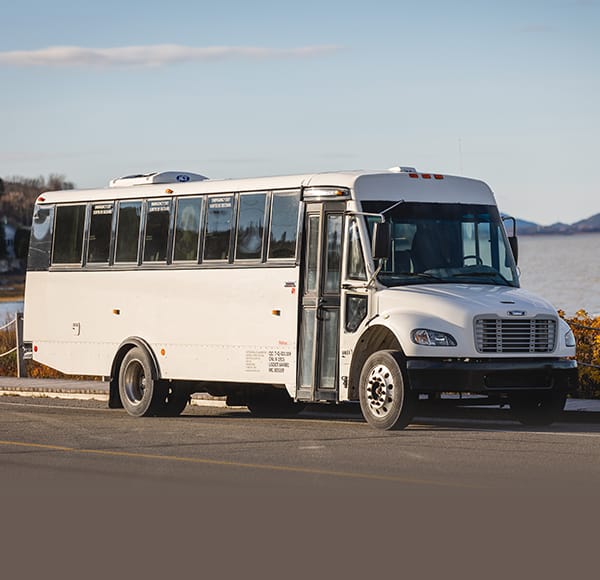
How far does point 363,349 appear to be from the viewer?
59.0 feet

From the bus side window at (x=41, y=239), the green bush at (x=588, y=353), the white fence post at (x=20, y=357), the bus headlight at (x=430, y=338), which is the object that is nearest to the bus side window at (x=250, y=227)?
the bus headlight at (x=430, y=338)

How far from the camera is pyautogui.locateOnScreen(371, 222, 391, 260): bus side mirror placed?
17.5 metres

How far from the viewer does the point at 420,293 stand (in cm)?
1742

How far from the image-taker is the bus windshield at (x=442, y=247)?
18062 millimetres

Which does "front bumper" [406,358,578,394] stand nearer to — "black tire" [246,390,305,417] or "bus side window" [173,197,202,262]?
"black tire" [246,390,305,417]

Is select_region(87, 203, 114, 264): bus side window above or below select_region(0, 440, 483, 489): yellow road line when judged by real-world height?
above

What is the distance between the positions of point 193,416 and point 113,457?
642 centimetres

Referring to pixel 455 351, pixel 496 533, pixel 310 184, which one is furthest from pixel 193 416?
pixel 496 533

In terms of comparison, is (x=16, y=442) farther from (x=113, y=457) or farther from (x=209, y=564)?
(x=209, y=564)

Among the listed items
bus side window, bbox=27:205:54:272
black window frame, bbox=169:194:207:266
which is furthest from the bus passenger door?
bus side window, bbox=27:205:54:272

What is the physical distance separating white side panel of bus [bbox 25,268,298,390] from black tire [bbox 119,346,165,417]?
207 millimetres

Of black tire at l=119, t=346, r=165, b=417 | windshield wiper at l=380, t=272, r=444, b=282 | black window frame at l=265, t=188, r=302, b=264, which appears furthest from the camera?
black tire at l=119, t=346, r=165, b=417

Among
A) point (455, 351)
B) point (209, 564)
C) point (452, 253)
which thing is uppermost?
point (452, 253)

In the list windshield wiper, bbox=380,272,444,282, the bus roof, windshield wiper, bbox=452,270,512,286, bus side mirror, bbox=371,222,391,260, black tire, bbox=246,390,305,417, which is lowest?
black tire, bbox=246,390,305,417
